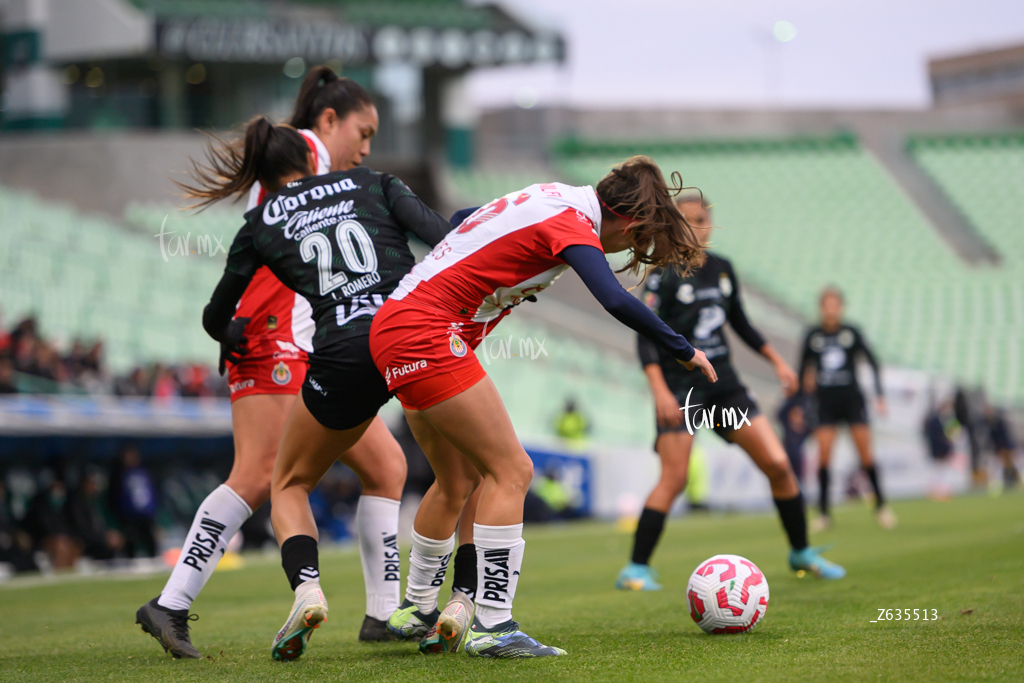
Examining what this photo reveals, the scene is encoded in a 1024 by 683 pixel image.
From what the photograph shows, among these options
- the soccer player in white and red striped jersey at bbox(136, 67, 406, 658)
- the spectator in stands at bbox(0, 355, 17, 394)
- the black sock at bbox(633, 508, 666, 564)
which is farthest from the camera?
the spectator in stands at bbox(0, 355, 17, 394)

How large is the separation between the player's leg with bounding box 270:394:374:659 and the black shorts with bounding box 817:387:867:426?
297 inches

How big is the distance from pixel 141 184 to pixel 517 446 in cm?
2513

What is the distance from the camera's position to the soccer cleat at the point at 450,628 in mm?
3916

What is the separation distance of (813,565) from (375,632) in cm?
296

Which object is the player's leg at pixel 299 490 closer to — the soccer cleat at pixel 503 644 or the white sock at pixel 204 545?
the white sock at pixel 204 545

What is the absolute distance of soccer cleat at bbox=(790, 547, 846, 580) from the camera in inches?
253

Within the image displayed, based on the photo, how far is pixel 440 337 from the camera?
12.4ft

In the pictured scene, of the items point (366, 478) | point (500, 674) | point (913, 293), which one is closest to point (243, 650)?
point (366, 478)

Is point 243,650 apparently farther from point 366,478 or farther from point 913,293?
point 913,293

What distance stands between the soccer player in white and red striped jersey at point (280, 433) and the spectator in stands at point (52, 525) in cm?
707

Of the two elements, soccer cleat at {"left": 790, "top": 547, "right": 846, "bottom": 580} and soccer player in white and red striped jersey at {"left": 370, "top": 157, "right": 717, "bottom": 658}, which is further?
soccer cleat at {"left": 790, "top": 547, "right": 846, "bottom": 580}

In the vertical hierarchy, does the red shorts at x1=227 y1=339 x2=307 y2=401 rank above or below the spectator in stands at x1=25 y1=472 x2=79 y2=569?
above

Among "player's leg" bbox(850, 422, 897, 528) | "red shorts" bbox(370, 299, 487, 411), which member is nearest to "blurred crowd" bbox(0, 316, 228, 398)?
"player's leg" bbox(850, 422, 897, 528)

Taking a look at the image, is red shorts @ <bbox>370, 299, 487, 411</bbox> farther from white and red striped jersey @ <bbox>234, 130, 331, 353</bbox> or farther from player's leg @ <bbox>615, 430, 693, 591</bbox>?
player's leg @ <bbox>615, 430, 693, 591</bbox>
